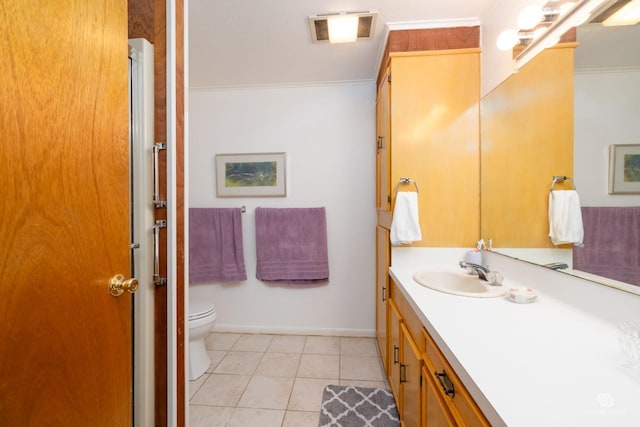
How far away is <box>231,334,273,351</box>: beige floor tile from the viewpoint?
2088 millimetres

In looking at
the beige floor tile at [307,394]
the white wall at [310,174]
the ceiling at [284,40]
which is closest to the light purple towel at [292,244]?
the white wall at [310,174]

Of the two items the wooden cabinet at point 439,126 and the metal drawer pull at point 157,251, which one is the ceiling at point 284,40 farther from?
the metal drawer pull at point 157,251

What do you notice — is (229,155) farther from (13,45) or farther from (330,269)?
(13,45)

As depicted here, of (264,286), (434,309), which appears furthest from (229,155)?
(434,309)

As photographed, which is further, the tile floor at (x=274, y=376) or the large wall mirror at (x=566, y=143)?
the tile floor at (x=274, y=376)

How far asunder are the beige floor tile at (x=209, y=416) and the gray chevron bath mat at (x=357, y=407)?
1.75ft

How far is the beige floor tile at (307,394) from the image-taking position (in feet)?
4.83

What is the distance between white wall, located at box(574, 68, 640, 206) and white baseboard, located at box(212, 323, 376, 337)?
71.3 inches

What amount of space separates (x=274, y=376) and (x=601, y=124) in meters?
2.08

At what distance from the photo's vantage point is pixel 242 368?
6.01 ft

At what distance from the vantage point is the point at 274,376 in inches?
68.5

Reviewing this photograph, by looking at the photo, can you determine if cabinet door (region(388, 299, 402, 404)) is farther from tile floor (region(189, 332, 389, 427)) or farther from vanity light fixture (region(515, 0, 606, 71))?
vanity light fixture (region(515, 0, 606, 71))

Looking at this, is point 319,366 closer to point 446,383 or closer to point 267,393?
Result: point 267,393

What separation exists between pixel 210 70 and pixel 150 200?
1.47m
